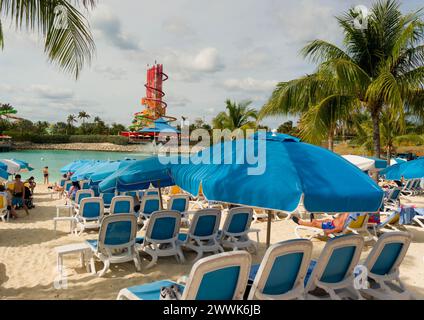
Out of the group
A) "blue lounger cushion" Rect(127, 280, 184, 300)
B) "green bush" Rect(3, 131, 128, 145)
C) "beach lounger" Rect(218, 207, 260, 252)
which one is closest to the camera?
"blue lounger cushion" Rect(127, 280, 184, 300)

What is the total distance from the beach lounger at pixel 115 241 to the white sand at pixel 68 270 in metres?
0.22

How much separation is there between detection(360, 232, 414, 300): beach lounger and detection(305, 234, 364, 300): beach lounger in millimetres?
210

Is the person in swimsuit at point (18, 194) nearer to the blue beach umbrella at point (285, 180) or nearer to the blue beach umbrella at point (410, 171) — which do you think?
the blue beach umbrella at point (285, 180)

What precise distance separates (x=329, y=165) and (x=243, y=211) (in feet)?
9.72

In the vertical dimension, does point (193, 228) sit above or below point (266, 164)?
below

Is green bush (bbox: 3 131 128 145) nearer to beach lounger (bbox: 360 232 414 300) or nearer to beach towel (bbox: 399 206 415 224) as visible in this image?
beach towel (bbox: 399 206 415 224)

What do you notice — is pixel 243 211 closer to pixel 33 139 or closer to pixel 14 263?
pixel 14 263

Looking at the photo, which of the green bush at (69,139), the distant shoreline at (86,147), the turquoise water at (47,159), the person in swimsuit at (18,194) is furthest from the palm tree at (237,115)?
the green bush at (69,139)

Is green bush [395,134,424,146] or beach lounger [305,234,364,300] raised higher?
green bush [395,134,424,146]

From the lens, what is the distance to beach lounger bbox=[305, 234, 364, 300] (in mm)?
3383

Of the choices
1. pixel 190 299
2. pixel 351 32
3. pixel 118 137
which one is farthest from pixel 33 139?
pixel 190 299

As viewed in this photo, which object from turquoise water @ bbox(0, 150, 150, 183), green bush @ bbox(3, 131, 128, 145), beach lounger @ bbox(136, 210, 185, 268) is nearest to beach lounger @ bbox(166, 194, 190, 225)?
beach lounger @ bbox(136, 210, 185, 268)

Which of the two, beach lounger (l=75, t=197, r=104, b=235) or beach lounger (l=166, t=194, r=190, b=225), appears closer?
beach lounger (l=75, t=197, r=104, b=235)

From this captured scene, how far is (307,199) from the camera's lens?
9.09 feet
